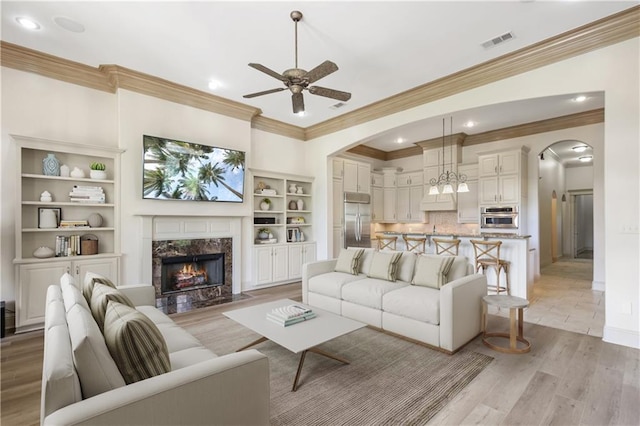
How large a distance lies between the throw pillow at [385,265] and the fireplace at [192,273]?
2.42 m

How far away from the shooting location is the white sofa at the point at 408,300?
2963 millimetres

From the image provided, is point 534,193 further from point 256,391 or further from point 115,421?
point 115,421

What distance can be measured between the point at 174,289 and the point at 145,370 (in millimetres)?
3861

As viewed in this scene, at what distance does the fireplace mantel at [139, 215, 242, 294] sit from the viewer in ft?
14.5

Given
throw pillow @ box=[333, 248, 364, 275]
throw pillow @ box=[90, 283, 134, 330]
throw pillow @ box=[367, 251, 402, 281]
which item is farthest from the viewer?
throw pillow @ box=[333, 248, 364, 275]

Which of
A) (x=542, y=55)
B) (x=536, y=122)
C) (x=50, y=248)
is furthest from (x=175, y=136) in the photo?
(x=536, y=122)

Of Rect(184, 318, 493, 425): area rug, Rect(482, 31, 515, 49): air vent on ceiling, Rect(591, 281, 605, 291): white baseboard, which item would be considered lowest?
Rect(184, 318, 493, 425): area rug

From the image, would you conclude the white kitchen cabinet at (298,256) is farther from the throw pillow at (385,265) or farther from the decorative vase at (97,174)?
the decorative vase at (97,174)

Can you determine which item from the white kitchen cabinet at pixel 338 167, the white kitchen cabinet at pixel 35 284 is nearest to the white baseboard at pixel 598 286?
the white kitchen cabinet at pixel 338 167

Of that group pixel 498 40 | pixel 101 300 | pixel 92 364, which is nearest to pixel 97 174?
pixel 101 300

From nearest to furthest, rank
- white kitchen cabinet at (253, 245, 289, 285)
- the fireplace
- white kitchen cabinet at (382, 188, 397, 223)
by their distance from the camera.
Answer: the fireplace
white kitchen cabinet at (253, 245, 289, 285)
white kitchen cabinet at (382, 188, 397, 223)

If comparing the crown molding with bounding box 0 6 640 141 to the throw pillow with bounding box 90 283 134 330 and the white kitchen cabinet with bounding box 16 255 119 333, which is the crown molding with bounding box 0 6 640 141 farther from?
the throw pillow with bounding box 90 283 134 330

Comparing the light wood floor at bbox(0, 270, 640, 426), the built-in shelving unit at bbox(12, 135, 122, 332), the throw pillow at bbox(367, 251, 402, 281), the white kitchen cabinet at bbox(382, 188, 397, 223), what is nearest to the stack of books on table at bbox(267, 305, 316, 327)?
the light wood floor at bbox(0, 270, 640, 426)

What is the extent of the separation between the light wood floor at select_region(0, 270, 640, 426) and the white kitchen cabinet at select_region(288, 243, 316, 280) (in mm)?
3734
